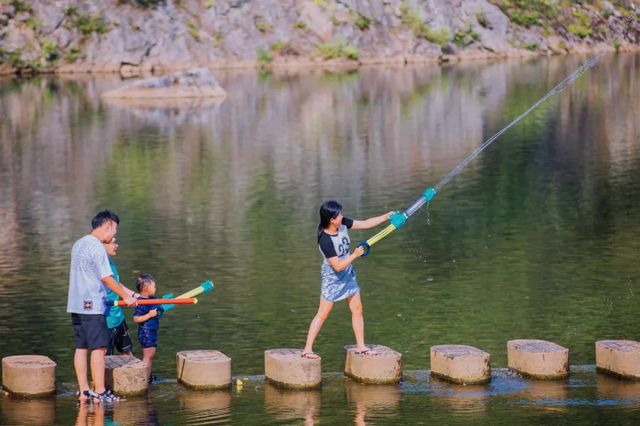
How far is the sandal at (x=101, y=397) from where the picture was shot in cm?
2030

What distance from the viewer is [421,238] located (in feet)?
121

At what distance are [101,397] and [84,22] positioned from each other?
11025 centimetres

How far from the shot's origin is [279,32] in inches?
5217

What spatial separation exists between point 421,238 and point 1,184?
19.0 metres

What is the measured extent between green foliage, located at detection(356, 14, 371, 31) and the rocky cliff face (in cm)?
12

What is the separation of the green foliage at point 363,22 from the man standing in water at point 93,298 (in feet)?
381

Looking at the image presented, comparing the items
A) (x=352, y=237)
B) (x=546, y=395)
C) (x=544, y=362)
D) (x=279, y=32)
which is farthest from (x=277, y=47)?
(x=546, y=395)

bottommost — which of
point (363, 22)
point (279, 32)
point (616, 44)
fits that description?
point (616, 44)

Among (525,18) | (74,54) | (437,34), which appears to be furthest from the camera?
(525,18)

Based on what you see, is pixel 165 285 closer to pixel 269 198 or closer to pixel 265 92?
pixel 269 198

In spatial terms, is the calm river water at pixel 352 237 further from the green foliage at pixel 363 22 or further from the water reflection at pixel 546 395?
the green foliage at pixel 363 22

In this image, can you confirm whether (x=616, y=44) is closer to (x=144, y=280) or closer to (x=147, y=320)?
(x=144, y=280)

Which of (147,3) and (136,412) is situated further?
(147,3)

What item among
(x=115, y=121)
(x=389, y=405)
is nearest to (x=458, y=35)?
(x=115, y=121)
